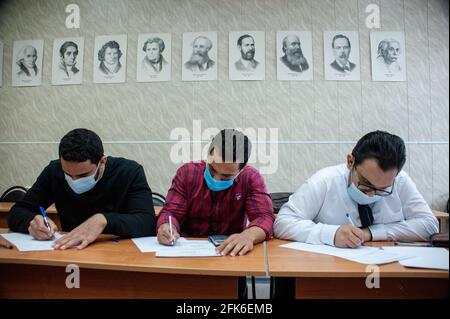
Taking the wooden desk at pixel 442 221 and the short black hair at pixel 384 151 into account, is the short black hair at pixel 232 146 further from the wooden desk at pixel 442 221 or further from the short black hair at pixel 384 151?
the wooden desk at pixel 442 221

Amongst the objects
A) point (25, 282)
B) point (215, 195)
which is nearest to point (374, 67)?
point (215, 195)

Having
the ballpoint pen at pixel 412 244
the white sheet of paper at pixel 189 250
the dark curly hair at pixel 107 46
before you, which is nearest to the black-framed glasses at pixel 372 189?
the ballpoint pen at pixel 412 244

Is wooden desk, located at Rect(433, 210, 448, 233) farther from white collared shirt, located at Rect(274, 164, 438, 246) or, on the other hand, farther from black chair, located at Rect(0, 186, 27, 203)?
black chair, located at Rect(0, 186, 27, 203)

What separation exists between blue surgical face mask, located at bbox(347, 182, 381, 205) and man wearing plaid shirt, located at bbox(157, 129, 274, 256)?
32 centimetres

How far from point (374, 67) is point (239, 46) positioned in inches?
41.8

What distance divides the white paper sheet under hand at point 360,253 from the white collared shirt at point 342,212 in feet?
0.22

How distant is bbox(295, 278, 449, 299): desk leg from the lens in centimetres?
71

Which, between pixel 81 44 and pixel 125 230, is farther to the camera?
pixel 81 44

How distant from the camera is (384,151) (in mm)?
938

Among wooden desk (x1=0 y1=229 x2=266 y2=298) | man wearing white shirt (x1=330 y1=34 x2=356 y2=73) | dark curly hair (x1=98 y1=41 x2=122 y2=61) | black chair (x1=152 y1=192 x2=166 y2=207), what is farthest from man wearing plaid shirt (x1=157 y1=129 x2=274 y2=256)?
man wearing white shirt (x1=330 y1=34 x2=356 y2=73)

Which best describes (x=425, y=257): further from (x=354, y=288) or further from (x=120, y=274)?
(x=120, y=274)

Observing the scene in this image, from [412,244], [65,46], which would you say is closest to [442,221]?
[412,244]

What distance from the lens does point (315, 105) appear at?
88.4 inches

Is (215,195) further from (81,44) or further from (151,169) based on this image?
(81,44)
